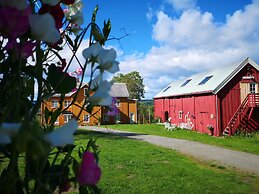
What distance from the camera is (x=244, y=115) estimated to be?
17.3 meters

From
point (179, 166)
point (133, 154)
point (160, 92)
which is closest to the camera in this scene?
point (179, 166)

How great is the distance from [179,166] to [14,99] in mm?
7934

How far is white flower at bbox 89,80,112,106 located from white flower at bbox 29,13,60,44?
0.19 metres

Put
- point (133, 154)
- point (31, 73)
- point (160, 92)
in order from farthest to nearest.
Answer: point (160, 92)
point (133, 154)
point (31, 73)

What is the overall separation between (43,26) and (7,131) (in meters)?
0.19

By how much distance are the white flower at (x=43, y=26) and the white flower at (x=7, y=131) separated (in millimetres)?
177

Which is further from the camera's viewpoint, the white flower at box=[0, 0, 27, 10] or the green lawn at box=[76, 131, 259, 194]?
the green lawn at box=[76, 131, 259, 194]

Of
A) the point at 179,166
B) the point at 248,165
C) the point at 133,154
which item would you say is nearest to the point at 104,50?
the point at 179,166

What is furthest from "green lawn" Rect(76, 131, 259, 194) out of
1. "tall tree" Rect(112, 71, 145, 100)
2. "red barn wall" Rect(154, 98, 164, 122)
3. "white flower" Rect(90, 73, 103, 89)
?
"tall tree" Rect(112, 71, 145, 100)

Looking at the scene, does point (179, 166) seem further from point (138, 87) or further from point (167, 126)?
point (138, 87)

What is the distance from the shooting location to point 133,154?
1009 centimetres

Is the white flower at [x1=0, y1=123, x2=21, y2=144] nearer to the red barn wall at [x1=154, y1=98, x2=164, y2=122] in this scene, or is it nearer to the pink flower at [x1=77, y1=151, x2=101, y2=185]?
the pink flower at [x1=77, y1=151, x2=101, y2=185]

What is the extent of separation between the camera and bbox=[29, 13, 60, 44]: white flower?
502mm

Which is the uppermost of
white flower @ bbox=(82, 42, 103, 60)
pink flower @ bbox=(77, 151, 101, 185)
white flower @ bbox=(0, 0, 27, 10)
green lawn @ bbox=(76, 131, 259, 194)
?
white flower @ bbox=(0, 0, 27, 10)
